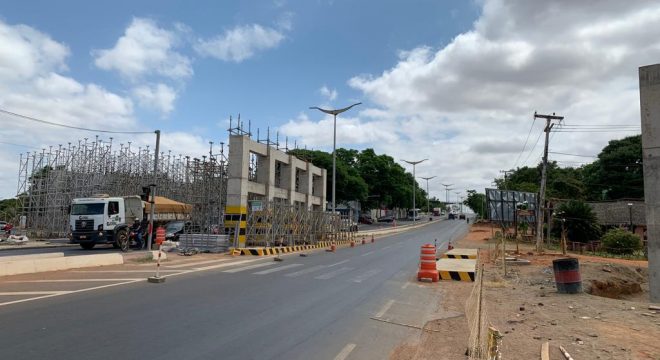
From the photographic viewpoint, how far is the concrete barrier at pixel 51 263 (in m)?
14.2

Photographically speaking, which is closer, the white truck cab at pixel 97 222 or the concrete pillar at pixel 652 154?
the concrete pillar at pixel 652 154

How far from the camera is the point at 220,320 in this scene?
838 cm

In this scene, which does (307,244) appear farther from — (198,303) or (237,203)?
(198,303)

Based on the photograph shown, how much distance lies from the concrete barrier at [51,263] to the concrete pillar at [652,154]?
59.7ft

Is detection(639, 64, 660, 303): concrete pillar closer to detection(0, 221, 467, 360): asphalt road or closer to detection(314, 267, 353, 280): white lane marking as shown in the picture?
detection(0, 221, 467, 360): asphalt road

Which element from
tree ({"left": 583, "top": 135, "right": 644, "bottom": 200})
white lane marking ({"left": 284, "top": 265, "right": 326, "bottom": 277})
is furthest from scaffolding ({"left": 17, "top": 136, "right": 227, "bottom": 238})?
tree ({"left": 583, "top": 135, "right": 644, "bottom": 200})

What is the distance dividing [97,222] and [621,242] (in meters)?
31.3

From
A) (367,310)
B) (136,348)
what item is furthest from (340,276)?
(136,348)

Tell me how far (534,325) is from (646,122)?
7.68 meters

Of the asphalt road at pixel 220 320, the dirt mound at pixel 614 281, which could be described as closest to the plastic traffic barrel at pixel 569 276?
the dirt mound at pixel 614 281

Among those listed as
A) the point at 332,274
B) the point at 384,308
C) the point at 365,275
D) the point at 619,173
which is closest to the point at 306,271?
the point at 332,274

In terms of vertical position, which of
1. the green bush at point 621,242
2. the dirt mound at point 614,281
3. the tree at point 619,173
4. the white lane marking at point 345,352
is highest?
the tree at point 619,173

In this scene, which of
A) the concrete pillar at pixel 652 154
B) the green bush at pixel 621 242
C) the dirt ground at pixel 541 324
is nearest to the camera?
the dirt ground at pixel 541 324

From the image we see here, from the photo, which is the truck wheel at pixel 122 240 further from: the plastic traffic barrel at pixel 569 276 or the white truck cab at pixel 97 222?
the plastic traffic barrel at pixel 569 276
